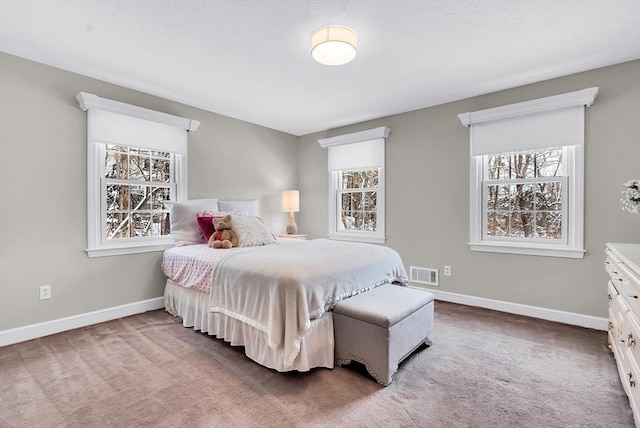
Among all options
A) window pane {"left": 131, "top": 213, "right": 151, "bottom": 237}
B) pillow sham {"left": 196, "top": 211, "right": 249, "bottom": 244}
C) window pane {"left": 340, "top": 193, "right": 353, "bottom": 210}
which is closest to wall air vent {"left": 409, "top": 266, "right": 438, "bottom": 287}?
window pane {"left": 340, "top": 193, "right": 353, "bottom": 210}

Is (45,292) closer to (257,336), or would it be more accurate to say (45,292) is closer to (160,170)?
(160,170)

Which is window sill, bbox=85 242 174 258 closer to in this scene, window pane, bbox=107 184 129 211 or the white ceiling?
window pane, bbox=107 184 129 211

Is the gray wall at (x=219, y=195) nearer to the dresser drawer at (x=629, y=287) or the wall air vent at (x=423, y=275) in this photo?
the wall air vent at (x=423, y=275)

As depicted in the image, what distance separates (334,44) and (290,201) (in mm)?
2864

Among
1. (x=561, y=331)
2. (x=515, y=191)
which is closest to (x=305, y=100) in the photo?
(x=515, y=191)

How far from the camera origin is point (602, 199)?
276cm

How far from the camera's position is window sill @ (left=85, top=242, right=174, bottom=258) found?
2.95 meters

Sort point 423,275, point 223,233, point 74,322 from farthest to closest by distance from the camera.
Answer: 1. point 423,275
2. point 223,233
3. point 74,322

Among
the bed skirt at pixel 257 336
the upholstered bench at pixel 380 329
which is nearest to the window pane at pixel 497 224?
the upholstered bench at pixel 380 329

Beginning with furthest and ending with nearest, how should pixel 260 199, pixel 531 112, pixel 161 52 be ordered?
pixel 260 199 < pixel 531 112 < pixel 161 52

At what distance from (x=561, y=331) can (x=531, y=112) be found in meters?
2.13

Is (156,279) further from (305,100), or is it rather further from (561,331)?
(561,331)

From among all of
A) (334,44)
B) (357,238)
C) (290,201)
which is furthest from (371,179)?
(334,44)

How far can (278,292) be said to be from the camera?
1.92 meters
